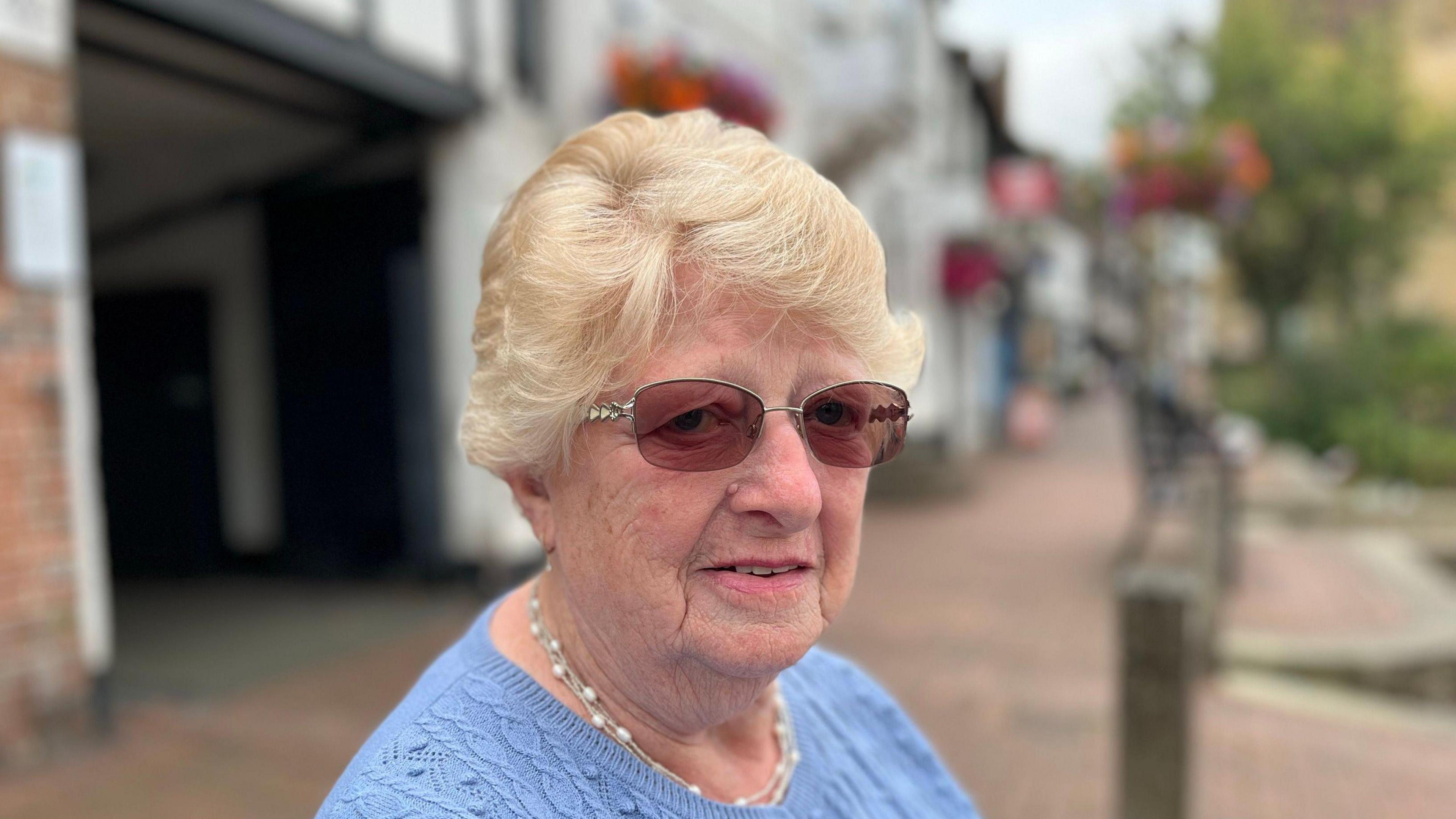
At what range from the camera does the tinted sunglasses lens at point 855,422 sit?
3.81ft

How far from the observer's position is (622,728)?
1.17 meters

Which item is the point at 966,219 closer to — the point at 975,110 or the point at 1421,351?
the point at 975,110

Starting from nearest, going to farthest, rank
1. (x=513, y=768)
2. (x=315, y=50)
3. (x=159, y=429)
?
1. (x=513, y=768)
2. (x=315, y=50)
3. (x=159, y=429)

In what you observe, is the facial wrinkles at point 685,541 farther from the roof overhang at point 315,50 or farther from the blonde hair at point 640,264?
the roof overhang at point 315,50

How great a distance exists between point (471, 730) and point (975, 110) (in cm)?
2012

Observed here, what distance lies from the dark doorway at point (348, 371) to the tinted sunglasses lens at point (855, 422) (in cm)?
592

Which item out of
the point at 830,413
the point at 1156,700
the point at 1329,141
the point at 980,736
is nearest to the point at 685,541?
the point at 830,413

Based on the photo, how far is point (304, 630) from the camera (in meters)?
5.84

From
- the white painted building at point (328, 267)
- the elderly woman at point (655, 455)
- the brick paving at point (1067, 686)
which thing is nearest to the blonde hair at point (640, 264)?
the elderly woman at point (655, 455)

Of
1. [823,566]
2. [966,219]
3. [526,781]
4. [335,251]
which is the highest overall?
[966,219]

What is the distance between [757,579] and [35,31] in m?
4.02

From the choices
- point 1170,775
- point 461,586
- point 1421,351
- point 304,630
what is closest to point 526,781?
point 1170,775

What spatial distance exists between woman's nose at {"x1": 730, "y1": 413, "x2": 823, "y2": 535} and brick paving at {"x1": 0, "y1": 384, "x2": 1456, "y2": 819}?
3130 mm

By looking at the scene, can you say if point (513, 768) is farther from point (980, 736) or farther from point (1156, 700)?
point (980, 736)
